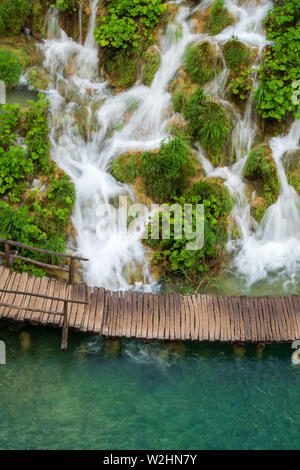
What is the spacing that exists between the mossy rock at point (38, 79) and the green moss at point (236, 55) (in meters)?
4.88

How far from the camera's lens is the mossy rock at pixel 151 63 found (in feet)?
45.4

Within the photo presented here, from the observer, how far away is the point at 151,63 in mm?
13891

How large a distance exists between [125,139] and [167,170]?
182cm

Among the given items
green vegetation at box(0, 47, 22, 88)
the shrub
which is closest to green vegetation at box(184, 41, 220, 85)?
the shrub

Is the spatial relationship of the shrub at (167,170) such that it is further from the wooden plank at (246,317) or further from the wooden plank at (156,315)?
the wooden plank at (246,317)

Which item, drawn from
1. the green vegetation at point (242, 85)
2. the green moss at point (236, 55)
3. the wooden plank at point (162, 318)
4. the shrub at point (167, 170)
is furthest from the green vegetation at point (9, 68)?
the wooden plank at point (162, 318)

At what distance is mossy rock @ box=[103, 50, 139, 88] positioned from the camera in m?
13.8

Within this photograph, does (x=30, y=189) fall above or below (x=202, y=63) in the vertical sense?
below

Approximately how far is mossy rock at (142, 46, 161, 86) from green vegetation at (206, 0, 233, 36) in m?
1.67

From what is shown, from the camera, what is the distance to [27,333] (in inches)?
439

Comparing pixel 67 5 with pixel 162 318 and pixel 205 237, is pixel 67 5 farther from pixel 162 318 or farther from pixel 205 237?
pixel 162 318

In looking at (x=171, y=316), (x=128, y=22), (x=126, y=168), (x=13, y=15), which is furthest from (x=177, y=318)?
(x=13, y=15)

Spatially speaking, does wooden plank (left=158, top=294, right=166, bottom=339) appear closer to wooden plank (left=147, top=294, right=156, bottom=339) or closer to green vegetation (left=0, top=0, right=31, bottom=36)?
wooden plank (left=147, top=294, right=156, bottom=339)
